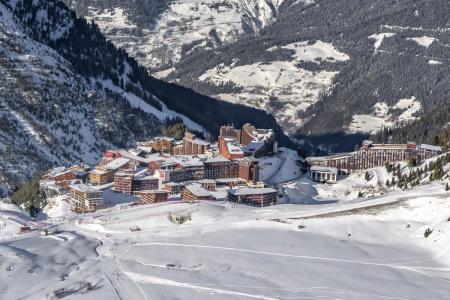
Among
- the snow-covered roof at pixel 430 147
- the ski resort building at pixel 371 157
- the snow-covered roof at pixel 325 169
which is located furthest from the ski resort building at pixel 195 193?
the snow-covered roof at pixel 430 147

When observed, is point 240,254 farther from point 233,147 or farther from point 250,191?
point 233,147

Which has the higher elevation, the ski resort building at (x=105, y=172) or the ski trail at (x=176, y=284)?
the ski resort building at (x=105, y=172)

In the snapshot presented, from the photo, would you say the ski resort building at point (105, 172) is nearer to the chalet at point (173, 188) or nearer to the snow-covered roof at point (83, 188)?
the snow-covered roof at point (83, 188)

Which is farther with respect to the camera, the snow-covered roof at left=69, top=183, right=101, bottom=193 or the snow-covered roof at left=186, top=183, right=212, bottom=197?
the snow-covered roof at left=186, top=183, right=212, bottom=197

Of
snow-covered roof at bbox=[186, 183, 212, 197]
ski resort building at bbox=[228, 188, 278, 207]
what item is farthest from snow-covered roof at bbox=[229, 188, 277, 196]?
snow-covered roof at bbox=[186, 183, 212, 197]

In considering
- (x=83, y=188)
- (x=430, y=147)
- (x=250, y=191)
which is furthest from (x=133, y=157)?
(x=430, y=147)

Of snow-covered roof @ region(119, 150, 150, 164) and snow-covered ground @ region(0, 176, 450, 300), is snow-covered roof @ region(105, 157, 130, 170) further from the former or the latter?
snow-covered ground @ region(0, 176, 450, 300)
